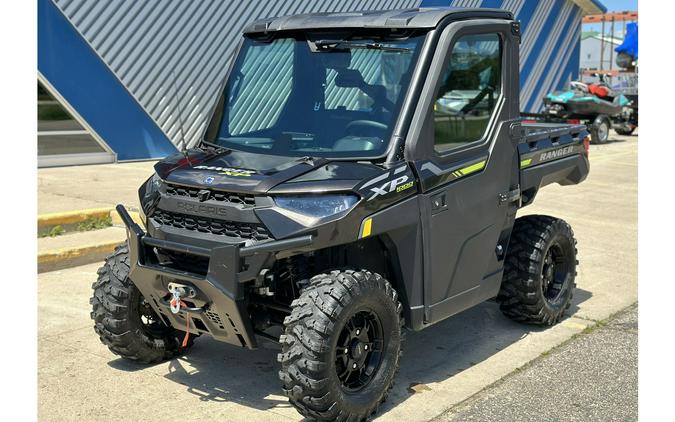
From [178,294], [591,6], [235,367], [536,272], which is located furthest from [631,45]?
[178,294]

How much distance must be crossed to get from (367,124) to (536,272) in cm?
183

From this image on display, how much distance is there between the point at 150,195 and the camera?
4938 millimetres

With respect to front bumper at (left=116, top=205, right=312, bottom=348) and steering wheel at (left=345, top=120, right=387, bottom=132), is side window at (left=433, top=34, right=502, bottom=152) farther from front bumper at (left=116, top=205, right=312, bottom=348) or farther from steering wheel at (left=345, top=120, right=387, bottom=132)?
front bumper at (left=116, top=205, right=312, bottom=348)

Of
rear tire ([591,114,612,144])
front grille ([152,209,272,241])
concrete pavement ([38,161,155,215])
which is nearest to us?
front grille ([152,209,272,241])

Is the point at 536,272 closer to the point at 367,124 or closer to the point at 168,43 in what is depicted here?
the point at 367,124

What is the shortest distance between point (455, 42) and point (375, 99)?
59cm

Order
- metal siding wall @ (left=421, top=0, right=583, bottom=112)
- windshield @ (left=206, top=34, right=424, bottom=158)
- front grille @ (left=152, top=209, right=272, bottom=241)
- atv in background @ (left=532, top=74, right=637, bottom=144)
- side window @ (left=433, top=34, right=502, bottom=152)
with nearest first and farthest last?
1. front grille @ (left=152, top=209, right=272, bottom=241)
2. windshield @ (left=206, top=34, right=424, bottom=158)
3. side window @ (left=433, top=34, right=502, bottom=152)
4. atv in background @ (left=532, top=74, right=637, bottom=144)
5. metal siding wall @ (left=421, top=0, right=583, bottom=112)

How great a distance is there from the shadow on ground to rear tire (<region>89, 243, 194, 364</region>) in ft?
0.58

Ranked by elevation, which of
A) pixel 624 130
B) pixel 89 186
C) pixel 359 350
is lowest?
pixel 624 130

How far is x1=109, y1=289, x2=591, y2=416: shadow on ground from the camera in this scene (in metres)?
5.03

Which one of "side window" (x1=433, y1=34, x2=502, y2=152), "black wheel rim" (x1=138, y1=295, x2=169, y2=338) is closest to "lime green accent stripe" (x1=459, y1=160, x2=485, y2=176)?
"side window" (x1=433, y1=34, x2=502, y2=152)

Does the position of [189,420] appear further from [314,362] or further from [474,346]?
[474,346]

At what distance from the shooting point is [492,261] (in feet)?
18.3

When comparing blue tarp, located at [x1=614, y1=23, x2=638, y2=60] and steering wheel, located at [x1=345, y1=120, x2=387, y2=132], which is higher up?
steering wheel, located at [x1=345, y1=120, x2=387, y2=132]
